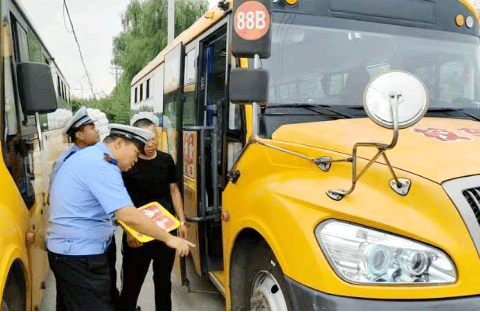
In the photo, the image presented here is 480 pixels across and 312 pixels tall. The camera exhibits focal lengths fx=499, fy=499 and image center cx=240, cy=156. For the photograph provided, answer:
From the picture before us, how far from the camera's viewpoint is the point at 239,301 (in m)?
3.39

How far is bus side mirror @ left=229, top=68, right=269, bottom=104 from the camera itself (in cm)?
305

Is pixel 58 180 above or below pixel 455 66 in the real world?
below

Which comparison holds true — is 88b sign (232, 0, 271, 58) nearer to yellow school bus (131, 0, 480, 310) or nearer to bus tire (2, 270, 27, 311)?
yellow school bus (131, 0, 480, 310)

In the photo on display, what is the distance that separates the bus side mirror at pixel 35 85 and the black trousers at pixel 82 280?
97 centimetres

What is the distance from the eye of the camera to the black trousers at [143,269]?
13.5 feet

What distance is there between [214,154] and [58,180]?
4.40 ft

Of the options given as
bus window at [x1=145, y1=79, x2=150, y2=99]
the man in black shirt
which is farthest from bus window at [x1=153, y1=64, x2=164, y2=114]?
the man in black shirt

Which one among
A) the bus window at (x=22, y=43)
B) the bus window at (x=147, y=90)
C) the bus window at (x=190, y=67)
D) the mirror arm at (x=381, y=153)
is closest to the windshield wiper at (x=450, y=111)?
the mirror arm at (x=381, y=153)

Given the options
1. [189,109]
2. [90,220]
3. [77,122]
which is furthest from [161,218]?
[189,109]

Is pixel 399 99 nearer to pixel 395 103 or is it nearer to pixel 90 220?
pixel 395 103

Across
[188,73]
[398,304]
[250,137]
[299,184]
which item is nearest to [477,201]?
[398,304]

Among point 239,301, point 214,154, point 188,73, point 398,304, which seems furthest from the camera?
point 188,73

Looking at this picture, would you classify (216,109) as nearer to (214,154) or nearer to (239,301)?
(214,154)

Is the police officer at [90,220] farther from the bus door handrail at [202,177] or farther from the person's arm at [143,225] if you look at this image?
the bus door handrail at [202,177]
